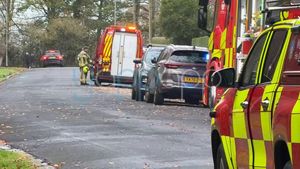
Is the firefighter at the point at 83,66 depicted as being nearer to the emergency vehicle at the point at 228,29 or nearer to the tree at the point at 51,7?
the emergency vehicle at the point at 228,29

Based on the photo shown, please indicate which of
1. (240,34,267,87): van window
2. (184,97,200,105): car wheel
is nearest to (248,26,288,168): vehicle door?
(240,34,267,87): van window

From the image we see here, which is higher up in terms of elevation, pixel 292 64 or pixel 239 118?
pixel 292 64

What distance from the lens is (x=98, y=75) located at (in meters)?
31.1

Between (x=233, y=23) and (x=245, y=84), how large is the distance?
750 centimetres

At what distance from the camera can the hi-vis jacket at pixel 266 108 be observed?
16.5 feet

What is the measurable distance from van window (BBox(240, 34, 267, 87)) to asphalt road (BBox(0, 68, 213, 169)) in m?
2.78

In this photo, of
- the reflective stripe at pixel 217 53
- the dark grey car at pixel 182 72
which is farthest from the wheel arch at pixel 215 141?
the dark grey car at pixel 182 72

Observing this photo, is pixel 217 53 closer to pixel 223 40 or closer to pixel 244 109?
pixel 223 40

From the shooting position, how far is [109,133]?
12969mm

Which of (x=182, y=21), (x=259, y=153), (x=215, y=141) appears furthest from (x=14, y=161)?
(x=182, y=21)

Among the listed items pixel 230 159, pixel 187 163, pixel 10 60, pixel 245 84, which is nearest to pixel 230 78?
pixel 245 84

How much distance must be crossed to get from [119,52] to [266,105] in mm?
25210

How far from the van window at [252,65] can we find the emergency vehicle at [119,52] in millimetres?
23628

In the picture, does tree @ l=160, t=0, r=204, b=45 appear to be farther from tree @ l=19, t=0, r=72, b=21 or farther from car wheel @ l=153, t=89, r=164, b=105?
car wheel @ l=153, t=89, r=164, b=105
